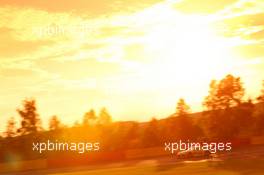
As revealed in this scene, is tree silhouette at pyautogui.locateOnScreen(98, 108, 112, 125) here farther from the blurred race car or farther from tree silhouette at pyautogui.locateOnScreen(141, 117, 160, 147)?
the blurred race car

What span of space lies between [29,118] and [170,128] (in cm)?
2150

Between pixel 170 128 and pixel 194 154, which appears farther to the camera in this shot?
pixel 170 128

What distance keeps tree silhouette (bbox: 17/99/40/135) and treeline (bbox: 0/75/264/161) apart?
0.48ft

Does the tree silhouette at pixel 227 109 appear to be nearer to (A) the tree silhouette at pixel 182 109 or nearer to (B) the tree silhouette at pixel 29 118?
(A) the tree silhouette at pixel 182 109

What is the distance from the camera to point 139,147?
6475 centimetres

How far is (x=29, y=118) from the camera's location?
72250 mm

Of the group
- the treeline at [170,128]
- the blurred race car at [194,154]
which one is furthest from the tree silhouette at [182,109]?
the blurred race car at [194,154]

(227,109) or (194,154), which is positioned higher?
(227,109)

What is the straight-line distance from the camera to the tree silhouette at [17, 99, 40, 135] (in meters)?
70.8

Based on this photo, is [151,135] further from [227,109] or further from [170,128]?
[227,109]

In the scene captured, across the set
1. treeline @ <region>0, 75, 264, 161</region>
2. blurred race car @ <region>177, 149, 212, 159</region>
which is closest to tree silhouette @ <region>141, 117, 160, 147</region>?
treeline @ <region>0, 75, 264, 161</region>

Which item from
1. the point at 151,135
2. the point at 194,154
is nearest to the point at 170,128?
the point at 151,135

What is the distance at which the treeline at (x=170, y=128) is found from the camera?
63.6m

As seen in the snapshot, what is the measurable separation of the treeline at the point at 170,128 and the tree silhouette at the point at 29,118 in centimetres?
15
